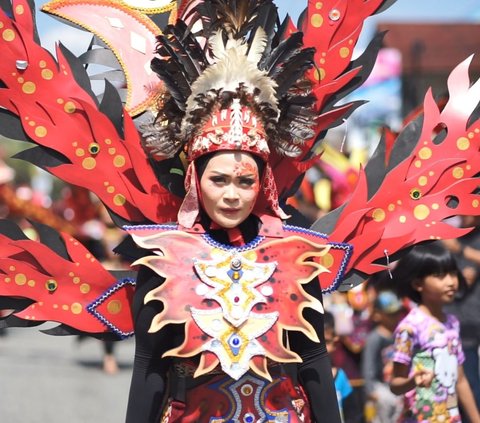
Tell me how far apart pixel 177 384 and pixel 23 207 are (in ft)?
53.4

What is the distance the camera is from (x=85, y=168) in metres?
4.24

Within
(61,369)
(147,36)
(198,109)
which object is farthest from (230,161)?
(61,369)

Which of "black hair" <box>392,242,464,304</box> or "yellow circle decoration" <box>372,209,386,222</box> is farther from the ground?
"yellow circle decoration" <box>372,209,386,222</box>

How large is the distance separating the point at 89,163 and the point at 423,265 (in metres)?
2.05

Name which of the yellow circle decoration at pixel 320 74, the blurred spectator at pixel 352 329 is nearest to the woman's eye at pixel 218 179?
the yellow circle decoration at pixel 320 74

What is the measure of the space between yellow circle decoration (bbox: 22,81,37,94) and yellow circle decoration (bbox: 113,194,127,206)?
0.49 metres

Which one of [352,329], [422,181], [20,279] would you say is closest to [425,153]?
[422,181]

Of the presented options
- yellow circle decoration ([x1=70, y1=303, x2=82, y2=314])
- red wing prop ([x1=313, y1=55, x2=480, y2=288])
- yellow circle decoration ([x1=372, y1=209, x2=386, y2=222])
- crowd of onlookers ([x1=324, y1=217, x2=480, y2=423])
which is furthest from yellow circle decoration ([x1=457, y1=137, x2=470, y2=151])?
yellow circle decoration ([x1=70, y1=303, x2=82, y2=314])

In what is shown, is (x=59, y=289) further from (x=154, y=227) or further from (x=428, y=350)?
(x=428, y=350)

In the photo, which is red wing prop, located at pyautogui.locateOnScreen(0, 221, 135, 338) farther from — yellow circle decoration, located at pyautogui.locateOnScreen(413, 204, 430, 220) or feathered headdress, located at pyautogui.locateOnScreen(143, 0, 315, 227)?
yellow circle decoration, located at pyautogui.locateOnScreen(413, 204, 430, 220)

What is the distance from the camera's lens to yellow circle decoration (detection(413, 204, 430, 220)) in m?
4.40

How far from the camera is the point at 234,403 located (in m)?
3.78

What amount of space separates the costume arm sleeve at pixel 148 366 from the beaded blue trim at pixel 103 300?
0.41 metres

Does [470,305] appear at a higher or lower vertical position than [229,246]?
lower
